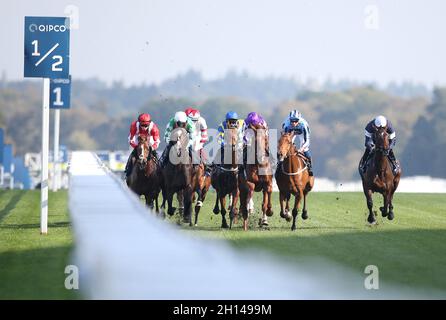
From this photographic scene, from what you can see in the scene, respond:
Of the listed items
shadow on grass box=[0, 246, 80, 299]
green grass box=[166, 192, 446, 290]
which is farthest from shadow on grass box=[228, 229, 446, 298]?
shadow on grass box=[0, 246, 80, 299]

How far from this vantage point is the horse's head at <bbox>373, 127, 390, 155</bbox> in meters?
18.7

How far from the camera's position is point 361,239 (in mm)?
16844

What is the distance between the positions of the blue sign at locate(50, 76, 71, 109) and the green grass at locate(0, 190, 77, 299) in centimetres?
232

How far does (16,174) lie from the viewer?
52.4 meters

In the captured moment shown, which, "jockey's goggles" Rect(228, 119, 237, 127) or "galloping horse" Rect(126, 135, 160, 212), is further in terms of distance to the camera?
"galloping horse" Rect(126, 135, 160, 212)

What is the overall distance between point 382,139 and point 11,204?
914cm

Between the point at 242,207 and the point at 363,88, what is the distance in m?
133

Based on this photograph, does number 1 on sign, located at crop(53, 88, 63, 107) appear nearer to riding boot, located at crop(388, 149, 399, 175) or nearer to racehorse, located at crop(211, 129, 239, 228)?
racehorse, located at crop(211, 129, 239, 228)

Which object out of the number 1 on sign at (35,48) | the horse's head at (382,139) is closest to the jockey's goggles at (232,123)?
the horse's head at (382,139)

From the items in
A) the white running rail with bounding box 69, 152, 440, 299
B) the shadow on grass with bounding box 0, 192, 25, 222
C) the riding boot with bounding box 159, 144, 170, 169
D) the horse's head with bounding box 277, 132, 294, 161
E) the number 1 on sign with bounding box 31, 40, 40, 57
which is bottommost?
the shadow on grass with bounding box 0, 192, 25, 222

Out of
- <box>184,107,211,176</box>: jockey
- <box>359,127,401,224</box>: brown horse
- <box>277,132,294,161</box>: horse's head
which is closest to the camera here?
<box>277,132,294,161</box>: horse's head

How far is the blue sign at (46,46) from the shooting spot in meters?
A: 16.5

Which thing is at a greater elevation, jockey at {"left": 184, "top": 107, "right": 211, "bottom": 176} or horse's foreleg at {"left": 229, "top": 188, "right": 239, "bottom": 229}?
jockey at {"left": 184, "top": 107, "right": 211, "bottom": 176}
